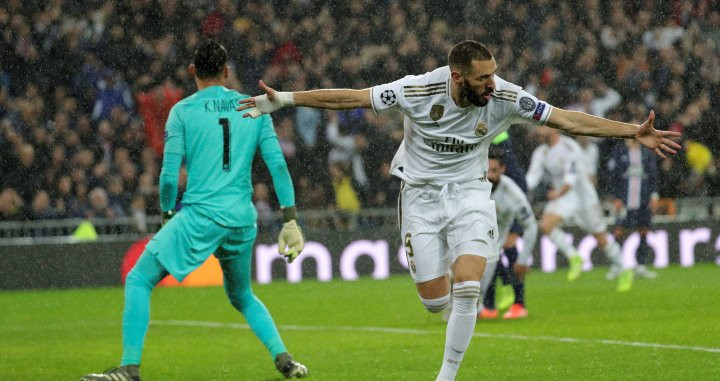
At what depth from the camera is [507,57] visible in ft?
75.0

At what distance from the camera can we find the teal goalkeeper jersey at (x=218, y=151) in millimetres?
8391

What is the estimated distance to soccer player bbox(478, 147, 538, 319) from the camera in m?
12.2

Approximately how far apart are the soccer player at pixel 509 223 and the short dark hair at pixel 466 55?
485 centimetres

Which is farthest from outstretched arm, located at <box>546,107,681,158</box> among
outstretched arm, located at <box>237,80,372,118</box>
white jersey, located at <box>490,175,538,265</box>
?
white jersey, located at <box>490,175,538,265</box>

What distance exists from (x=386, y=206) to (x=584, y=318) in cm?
831

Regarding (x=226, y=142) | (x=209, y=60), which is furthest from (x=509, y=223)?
(x=209, y=60)

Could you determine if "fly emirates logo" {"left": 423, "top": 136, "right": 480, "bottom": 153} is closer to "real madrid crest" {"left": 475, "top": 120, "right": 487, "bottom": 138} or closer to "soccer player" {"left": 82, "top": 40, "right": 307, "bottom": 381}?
"real madrid crest" {"left": 475, "top": 120, "right": 487, "bottom": 138}

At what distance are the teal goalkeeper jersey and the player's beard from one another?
5.05ft

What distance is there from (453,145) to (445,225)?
46 centimetres

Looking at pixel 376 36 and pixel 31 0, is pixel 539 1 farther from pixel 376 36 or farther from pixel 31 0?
pixel 31 0

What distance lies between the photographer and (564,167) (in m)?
17.3

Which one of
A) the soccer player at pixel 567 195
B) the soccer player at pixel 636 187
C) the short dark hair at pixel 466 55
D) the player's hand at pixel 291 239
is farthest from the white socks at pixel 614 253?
the short dark hair at pixel 466 55

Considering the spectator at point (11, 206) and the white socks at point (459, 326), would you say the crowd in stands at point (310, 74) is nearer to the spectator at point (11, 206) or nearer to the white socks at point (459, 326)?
the spectator at point (11, 206)

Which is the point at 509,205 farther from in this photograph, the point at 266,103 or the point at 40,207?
the point at 40,207
